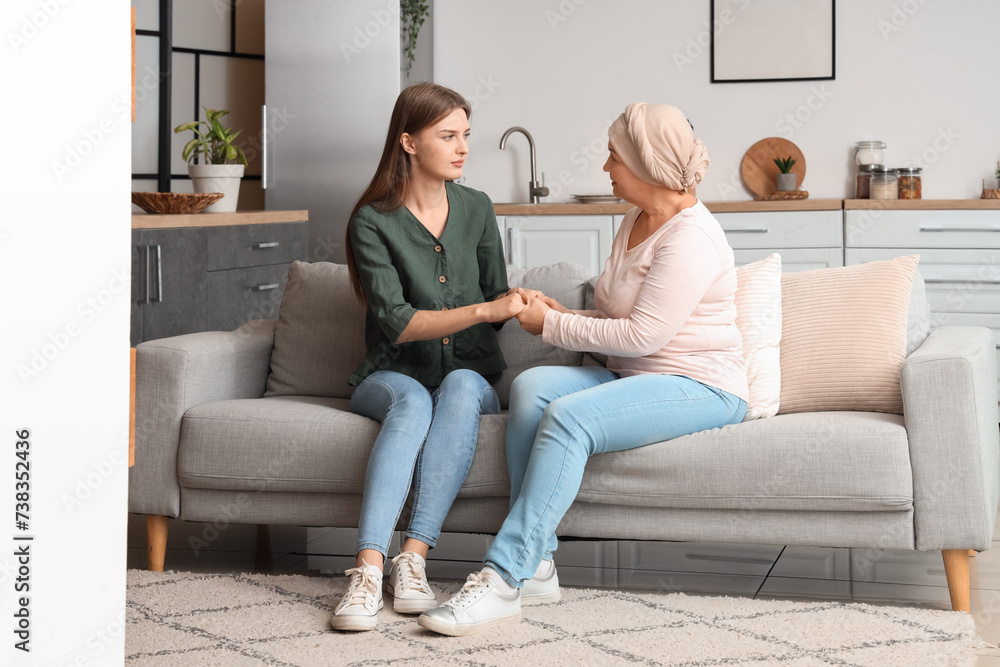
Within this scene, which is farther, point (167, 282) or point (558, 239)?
point (558, 239)

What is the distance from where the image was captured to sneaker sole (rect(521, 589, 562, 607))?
2209 millimetres

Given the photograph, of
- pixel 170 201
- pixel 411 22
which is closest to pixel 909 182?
pixel 411 22

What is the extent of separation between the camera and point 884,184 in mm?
4664

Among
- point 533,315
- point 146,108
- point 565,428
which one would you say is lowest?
point 565,428

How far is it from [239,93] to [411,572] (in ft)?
11.7

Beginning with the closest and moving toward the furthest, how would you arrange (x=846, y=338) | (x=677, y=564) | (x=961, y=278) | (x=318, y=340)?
(x=846, y=338), (x=677, y=564), (x=318, y=340), (x=961, y=278)

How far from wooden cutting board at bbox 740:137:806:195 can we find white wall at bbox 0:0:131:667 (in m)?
4.08

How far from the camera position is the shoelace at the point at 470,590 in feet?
6.59

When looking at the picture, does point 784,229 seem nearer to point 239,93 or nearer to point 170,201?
point 170,201

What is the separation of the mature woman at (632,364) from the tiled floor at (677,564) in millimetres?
408

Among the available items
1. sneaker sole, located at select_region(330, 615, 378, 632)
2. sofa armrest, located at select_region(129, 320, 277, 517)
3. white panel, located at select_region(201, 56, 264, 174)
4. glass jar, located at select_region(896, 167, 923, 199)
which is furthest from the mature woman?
white panel, located at select_region(201, 56, 264, 174)

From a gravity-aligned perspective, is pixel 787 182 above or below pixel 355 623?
above

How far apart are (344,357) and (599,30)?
9.64 feet

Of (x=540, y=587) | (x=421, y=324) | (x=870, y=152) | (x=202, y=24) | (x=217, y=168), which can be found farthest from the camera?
(x=202, y=24)
